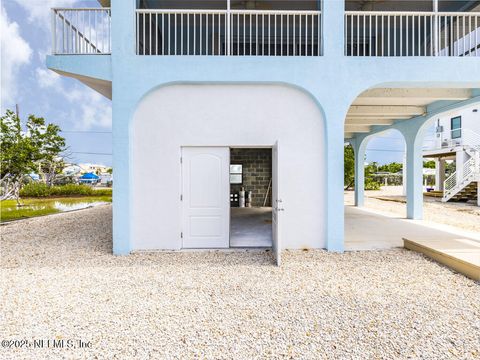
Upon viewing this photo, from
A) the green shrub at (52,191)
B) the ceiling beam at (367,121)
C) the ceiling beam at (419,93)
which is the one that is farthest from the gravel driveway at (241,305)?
the green shrub at (52,191)

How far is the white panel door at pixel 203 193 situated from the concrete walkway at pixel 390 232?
9.55 ft

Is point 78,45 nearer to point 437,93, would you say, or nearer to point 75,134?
point 437,93

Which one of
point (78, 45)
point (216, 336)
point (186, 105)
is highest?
point (78, 45)

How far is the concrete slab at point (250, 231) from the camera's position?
6137 millimetres

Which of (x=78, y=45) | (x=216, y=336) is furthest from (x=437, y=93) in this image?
(x=78, y=45)

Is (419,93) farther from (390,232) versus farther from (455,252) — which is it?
(455,252)

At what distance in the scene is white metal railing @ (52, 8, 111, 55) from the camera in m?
5.46

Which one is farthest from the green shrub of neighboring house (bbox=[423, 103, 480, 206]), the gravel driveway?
neighboring house (bbox=[423, 103, 480, 206])

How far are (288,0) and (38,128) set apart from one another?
13.8 m

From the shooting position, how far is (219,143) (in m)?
5.57

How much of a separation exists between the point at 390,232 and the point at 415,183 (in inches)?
118

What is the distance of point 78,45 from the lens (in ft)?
19.0

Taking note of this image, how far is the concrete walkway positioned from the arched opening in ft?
4.47

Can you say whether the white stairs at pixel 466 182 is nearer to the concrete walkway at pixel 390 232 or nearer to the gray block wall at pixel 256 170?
the concrete walkway at pixel 390 232
